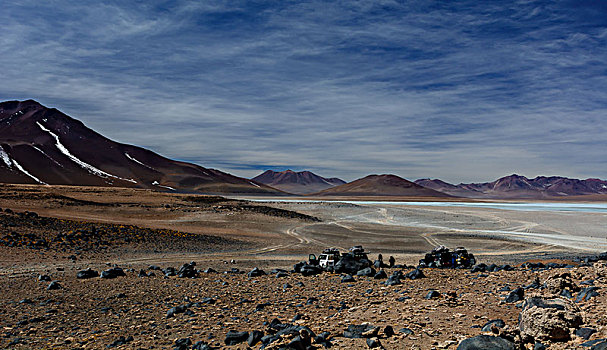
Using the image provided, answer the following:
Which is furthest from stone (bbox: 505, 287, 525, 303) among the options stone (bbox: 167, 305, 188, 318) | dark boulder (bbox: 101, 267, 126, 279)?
dark boulder (bbox: 101, 267, 126, 279)

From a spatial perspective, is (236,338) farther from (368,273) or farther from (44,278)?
(44,278)

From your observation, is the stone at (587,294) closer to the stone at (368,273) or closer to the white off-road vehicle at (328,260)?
the stone at (368,273)

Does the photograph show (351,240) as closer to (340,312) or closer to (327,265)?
(327,265)

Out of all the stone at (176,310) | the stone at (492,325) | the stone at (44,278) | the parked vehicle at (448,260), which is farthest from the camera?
the parked vehicle at (448,260)

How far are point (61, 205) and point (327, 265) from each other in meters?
40.7

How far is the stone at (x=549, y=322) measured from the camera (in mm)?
6250

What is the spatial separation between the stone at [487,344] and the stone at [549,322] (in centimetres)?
63

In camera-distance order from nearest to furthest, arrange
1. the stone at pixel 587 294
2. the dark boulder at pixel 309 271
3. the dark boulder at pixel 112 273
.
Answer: the stone at pixel 587 294, the dark boulder at pixel 112 273, the dark boulder at pixel 309 271

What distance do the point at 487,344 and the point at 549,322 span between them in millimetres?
1268

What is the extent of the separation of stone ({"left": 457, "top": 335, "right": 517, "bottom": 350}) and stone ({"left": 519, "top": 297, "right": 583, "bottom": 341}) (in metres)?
0.63

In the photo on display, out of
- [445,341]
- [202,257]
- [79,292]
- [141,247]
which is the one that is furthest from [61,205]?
[445,341]

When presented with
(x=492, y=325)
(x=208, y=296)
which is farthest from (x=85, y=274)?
(x=492, y=325)

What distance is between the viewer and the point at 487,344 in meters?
5.77

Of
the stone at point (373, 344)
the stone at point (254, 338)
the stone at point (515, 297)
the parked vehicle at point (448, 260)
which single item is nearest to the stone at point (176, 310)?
the stone at point (254, 338)
